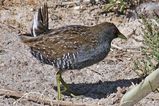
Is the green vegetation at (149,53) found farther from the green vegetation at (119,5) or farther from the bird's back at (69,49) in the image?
the green vegetation at (119,5)

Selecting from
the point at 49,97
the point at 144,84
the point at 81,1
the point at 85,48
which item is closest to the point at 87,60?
the point at 85,48

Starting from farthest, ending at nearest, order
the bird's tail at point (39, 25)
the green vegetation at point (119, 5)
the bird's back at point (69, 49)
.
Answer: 1. the green vegetation at point (119, 5)
2. the bird's tail at point (39, 25)
3. the bird's back at point (69, 49)

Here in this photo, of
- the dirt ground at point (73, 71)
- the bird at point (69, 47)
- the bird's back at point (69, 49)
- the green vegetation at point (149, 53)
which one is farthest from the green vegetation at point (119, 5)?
Result: the bird's back at point (69, 49)

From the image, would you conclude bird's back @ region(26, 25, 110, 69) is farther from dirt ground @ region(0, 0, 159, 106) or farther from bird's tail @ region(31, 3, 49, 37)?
dirt ground @ region(0, 0, 159, 106)

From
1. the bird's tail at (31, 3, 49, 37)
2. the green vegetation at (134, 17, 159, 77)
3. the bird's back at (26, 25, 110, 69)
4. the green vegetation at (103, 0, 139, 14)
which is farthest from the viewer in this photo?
the green vegetation at (103, 0, 139, 14)

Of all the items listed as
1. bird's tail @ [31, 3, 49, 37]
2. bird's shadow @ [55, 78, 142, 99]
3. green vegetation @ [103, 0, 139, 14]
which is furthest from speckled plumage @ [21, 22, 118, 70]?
green vegetation @ [103, 0, 139, 14]

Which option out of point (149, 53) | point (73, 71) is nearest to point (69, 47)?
point (73, 71)
